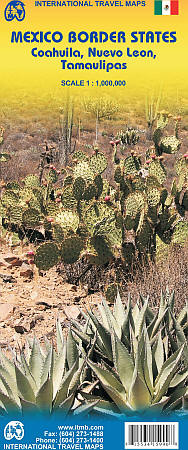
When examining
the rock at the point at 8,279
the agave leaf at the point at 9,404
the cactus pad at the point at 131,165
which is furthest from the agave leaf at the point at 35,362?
the cactus pad at the point at 131,165

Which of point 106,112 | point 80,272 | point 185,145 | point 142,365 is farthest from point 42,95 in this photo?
point 142,365

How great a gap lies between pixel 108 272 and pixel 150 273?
62 centimetres

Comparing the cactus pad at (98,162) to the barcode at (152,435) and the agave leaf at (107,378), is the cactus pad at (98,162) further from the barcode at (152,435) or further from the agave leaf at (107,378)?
the barcode at (152,435)

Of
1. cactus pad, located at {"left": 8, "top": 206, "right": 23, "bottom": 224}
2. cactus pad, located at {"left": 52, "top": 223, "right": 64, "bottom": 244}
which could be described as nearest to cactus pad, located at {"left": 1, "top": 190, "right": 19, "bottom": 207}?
cactus pad, located at {"left": 8, "top": 206, "right": 23, "bottom": 224}

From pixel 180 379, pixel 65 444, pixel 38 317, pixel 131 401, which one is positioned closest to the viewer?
pixel 65 444

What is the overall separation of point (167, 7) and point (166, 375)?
269 cm

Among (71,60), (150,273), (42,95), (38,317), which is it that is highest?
(42,95)

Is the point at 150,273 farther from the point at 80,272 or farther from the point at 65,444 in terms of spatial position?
the point at 65,444

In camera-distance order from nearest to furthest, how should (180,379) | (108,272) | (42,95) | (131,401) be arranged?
(131,401) → (180,379) → (108,272) → (42,95)

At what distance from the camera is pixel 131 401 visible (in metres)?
2.25

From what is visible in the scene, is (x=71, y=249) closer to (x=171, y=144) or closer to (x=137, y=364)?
(x=171, y=144)

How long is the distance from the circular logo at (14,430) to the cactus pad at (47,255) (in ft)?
9.28

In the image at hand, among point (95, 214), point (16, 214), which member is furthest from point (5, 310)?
point (16, 214)

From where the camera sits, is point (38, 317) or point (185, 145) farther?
point (185, 145)
